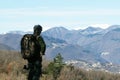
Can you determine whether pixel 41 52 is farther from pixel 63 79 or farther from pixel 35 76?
pixel 63 79

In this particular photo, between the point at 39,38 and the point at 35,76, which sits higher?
the point at 39,38

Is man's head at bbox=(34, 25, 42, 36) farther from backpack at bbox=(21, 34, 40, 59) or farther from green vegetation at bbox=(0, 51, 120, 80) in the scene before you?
green vegetation at bbox=(0, 51, 120, 80)

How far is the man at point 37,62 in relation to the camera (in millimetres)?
17609

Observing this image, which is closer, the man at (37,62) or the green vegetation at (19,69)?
the man at (37,62)

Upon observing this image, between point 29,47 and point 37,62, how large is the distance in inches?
27.0

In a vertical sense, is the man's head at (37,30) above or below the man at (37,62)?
above

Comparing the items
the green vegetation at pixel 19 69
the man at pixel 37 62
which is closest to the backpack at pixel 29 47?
the man at pixel 37 62

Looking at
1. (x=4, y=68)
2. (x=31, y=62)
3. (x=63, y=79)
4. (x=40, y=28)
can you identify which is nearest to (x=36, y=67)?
(x=31, y=62)

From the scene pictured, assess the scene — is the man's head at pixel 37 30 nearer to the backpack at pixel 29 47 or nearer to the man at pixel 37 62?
the man at pixel 37 62

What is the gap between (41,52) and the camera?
1762 cm

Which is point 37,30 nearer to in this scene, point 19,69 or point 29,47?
point 29,47

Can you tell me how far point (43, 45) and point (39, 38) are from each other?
0.33 meters

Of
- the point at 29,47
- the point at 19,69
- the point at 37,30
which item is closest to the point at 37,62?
the point at 29,47

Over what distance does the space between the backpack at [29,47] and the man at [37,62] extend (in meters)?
0.15
